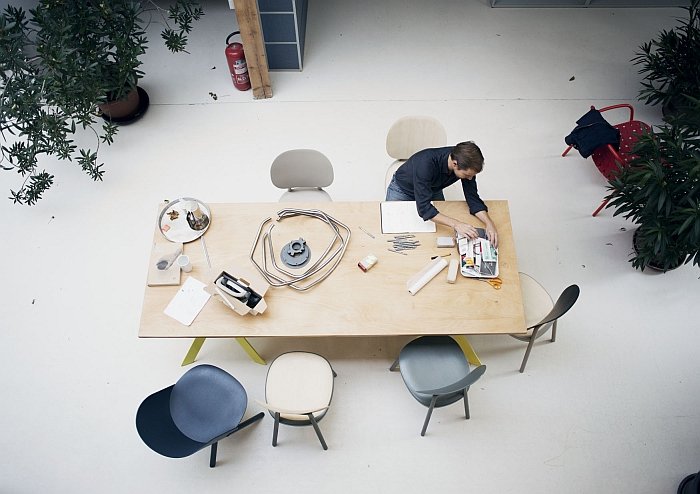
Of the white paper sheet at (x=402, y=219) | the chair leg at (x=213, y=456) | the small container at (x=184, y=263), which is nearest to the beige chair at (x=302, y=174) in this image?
the white paper sheet at (x=402, y=219)

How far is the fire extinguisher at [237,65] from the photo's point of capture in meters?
4.48

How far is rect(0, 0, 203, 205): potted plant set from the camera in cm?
344

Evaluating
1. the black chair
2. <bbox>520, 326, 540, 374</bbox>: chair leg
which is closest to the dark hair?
<bbox>520, 326, 540, 374</bbox>: chair leg

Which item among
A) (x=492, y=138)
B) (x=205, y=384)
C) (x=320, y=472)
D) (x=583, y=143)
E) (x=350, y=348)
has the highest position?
(x=583, y=143)

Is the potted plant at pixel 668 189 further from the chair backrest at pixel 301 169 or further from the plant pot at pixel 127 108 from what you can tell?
the plant pot at pixel 127 108

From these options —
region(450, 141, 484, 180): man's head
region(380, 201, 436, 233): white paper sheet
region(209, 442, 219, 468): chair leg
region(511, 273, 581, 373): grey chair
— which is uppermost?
region(450, 141, 484, 180): man's head

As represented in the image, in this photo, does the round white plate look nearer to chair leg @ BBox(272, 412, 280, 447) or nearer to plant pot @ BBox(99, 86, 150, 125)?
chair leg @ BBox(272, 412, 280, 447)

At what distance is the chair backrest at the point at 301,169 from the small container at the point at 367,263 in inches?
30.9

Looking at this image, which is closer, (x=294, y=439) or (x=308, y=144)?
(x=294, y=439)

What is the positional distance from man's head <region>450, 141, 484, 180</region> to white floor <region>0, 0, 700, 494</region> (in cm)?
120

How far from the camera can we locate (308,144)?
448 centimetres

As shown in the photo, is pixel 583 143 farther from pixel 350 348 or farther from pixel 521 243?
pixel 350 348

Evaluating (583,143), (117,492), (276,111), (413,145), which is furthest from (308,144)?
(117,492)

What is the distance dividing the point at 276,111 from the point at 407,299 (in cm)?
253
